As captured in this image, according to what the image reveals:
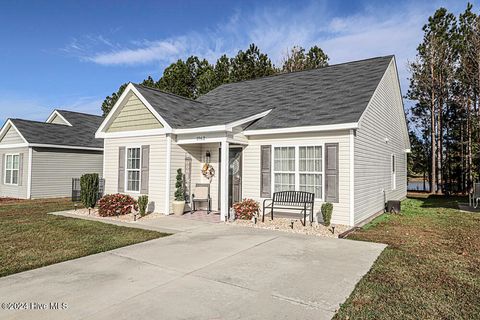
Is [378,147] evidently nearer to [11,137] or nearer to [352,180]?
[352,180]

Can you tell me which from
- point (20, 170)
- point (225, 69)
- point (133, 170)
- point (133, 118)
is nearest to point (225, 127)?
point (133, 118)

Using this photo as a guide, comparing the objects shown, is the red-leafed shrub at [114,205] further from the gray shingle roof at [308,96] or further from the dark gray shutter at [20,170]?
the dark gray shutter at [20,170]

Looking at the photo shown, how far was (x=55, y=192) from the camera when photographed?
1738 cm

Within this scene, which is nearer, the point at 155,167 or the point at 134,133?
the point at 155,167

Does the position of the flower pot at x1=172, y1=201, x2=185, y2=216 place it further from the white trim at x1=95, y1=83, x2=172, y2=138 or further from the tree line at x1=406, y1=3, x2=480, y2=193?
the tree line at x1=406, y1=3, x2=480, y2=193

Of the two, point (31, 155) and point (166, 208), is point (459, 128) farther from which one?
point (31, 155)

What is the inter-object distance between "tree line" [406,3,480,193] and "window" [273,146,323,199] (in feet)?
55.7

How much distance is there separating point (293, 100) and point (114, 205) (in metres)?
7.69

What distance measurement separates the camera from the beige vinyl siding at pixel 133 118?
11478 millimetres

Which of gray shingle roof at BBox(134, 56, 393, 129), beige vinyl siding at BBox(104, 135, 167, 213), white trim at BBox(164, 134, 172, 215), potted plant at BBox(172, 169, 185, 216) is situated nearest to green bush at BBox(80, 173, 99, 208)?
beige vinyl siding at BBox(104, 135, 167, 213)

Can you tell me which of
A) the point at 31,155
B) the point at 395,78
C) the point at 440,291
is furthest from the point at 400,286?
the point at 31,155

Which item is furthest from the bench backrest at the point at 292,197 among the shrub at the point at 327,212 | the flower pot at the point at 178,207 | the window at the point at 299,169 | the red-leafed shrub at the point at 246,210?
the flower pot at the point at 178,207

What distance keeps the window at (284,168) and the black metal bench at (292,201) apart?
11.8 inches

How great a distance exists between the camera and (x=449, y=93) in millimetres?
23734
